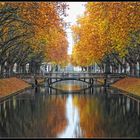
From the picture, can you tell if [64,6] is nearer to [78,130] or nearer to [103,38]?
[78,130]

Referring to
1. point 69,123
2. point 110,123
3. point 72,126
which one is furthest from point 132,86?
point 72,126

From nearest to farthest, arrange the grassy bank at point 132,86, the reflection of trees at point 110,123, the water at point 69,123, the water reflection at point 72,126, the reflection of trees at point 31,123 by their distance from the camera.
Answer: the water reflection at point 72,126
the water at point 69,123
the reflection of trees at point 110,123
the reflection of trees at point 31,123
the grassy bank at point 132,86

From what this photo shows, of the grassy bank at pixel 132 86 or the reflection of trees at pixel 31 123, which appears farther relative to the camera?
the grassy bank at pixel 132 86

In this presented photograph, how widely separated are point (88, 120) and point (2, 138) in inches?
335

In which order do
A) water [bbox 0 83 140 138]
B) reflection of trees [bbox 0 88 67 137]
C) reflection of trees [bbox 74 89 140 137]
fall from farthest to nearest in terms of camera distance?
reflection of trees [bbox 0 88 67 137], reflection of trees [bbox 74 89 140 137], water [bbox 0 83 140 138]

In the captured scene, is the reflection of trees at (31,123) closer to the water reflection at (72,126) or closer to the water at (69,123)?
the water at (69,123)

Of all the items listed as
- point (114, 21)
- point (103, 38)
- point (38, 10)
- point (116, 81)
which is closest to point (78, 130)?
point (38, 10)

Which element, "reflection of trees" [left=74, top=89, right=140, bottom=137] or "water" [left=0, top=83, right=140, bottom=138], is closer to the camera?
"water" [left=0, top=83, right=140, bottom=138]

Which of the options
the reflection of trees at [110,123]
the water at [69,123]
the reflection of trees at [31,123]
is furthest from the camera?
the reflection of trees at [31,123]

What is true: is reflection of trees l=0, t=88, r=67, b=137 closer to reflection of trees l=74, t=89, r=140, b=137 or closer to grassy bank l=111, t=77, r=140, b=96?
reflection of trees l=74, t=89, r=140, b=137

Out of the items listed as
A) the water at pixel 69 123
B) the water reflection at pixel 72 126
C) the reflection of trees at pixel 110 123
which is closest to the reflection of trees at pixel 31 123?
the water at pixel 69 123

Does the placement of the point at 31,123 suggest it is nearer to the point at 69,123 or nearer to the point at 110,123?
the point at 69,123

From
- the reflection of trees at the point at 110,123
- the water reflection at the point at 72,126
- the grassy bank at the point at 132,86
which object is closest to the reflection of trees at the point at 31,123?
the water reflection at the point at 72,126

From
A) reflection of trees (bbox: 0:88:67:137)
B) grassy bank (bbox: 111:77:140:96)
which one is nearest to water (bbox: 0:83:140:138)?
reflection of trees (bbox: 0:88:67:137)
